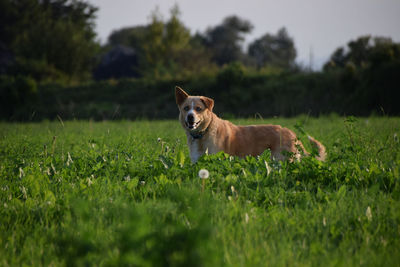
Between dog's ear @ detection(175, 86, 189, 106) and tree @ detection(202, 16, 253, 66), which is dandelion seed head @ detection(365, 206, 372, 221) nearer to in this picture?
dog's ear @ detection(175, 86, 189, 106)

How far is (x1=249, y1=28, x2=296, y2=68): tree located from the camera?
163ft

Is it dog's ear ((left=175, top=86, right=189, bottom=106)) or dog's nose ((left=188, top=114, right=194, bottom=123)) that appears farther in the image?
dog's ear ((left=175, top=86, right=189, bottom=106))

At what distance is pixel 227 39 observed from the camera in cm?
4866

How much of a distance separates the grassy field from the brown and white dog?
1090 mm

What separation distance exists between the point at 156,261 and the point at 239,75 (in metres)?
22.8

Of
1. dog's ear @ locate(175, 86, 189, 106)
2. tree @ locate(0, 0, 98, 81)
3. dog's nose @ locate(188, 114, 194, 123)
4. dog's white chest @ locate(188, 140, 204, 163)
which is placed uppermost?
tree @ locate(0, 0, 98, 81)

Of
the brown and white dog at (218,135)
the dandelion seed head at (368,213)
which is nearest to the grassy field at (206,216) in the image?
the dandelion seed head at (368,213)

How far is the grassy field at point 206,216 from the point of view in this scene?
180cm

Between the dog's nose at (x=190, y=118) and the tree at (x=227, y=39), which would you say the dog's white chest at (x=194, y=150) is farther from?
the tree at (x=227, y=39)

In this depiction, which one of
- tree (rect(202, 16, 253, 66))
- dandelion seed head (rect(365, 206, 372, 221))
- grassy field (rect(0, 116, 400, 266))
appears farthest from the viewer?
tree (rect(202, 16, 253, 66))

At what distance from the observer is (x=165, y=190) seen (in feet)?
10.1

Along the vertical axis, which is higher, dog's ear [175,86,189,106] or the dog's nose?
dog's ear [175,86,189,106]

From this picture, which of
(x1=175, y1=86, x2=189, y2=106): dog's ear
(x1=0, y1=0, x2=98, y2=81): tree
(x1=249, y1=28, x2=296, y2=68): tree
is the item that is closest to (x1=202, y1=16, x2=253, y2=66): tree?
(x1=249, y1=28, x2=296, y2=68): tree

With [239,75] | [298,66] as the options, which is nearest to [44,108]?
[239,75]
